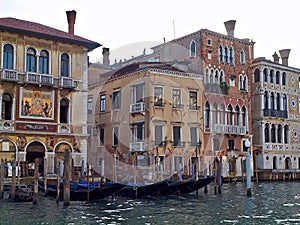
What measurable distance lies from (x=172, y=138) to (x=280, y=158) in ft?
28.7

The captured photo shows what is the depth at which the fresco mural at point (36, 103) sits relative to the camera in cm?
1694

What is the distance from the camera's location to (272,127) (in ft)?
88.0

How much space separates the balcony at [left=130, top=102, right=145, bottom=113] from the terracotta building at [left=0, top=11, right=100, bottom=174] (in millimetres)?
3375

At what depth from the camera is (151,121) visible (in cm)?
2081

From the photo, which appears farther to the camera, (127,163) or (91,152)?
(91,152)

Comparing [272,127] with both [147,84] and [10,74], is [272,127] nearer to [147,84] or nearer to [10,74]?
A: [147,84]

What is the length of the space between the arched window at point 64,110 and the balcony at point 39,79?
3.27ft

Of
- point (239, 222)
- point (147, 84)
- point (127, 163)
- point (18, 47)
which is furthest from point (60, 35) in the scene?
point (239, 222)

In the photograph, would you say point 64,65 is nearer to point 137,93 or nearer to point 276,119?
point 137,93

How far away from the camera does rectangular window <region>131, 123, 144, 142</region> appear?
2111cm

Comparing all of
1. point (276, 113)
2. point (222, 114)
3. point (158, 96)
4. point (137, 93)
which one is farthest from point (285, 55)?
point (137, 93)

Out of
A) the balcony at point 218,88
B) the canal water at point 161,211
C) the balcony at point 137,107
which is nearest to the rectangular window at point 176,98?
the balcony at point 137,107

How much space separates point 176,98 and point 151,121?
1.93 meters

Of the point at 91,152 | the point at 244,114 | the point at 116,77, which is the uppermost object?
the point at 116,77
